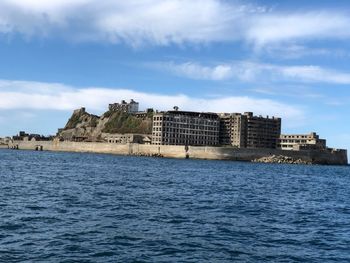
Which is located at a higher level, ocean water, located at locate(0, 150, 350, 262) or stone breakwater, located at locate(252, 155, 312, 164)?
stone breakwater, located at locate(252, 155, 312, 164)

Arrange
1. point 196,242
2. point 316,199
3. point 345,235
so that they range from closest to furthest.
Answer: point 196,242, point 345,235, point 316,199

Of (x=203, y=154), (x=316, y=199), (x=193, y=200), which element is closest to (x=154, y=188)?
(x=193, y=200)

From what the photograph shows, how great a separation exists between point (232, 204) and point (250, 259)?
61.5 ft

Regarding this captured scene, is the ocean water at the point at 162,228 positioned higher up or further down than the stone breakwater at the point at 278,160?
further down

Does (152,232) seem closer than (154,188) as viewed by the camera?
Yes

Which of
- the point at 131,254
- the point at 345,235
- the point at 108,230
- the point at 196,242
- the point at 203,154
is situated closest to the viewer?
the point at 131,254

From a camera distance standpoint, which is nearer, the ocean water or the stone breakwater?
the ocean water

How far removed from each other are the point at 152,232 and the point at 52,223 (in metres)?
5.37

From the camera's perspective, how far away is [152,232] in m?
26.5

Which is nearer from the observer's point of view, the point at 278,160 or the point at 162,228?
the point at 162,228

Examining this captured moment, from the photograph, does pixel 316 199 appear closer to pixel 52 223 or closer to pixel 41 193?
pixel 41 193

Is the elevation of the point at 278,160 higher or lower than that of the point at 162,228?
higher

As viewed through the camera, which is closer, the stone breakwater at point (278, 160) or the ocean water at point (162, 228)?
the ocean water at point (162, 228)

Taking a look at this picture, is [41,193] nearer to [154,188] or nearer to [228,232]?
[154,188]
